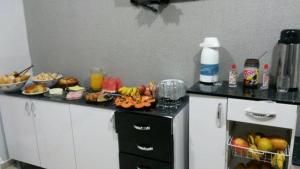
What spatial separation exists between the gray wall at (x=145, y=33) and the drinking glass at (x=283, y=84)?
21cm

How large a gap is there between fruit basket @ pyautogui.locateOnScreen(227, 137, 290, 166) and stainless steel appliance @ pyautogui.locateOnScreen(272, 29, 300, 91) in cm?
41

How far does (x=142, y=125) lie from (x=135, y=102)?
0.61 ft

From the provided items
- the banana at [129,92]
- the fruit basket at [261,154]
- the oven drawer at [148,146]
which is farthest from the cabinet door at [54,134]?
the fruit basket at [261,154]

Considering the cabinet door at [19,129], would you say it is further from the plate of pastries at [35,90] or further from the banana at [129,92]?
the banana at [129,92]

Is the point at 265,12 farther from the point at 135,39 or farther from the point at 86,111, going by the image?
the point at 86,111

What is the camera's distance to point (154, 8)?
6.73 feet

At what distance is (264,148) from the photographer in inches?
62.0

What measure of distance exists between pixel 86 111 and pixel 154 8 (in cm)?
96

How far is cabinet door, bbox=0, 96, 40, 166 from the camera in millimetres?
2265

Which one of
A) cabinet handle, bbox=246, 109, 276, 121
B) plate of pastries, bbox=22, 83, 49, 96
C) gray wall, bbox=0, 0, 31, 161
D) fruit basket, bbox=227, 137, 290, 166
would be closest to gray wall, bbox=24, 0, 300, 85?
gray wall, bbox=0, 0, 31, 161

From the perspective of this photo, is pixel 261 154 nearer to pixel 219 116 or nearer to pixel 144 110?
pixel 219 116

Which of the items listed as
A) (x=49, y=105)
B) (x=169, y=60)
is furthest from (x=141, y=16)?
(x=49, y=105)

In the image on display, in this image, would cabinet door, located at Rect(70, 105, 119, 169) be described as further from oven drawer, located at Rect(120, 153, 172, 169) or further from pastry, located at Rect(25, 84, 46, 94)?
pastry, located at Rect(25, 84, 46, 94)

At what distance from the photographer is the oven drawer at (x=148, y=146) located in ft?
5.42
